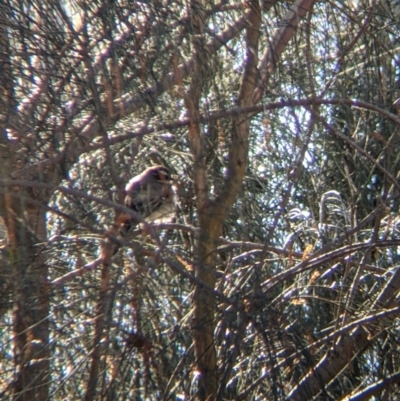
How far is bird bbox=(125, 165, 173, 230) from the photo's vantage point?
3.35 meters

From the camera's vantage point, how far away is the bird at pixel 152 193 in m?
3.35

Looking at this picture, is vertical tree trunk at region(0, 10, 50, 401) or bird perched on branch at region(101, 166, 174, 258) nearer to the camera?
vertical tree trunk at region(0, 10, 50, 401)

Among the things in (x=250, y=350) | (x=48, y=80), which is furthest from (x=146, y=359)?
(x=48, y=80)

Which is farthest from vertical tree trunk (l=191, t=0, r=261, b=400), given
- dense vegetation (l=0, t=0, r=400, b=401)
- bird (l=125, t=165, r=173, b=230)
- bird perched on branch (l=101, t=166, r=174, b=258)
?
bird (l=125, t=165, r=173, b=230)

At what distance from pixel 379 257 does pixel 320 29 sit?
43.5 inches

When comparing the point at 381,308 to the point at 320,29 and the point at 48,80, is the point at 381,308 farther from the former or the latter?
the point at 48,80

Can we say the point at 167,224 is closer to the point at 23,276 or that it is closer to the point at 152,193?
the point at 23,276

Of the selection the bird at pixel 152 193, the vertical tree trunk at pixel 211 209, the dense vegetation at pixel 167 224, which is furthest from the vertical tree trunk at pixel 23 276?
the bird at pixel 152 193

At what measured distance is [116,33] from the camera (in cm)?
244

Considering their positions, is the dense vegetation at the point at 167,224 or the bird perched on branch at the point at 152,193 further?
the bird perched on branch at the point at 152,193

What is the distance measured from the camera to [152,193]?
340 cm

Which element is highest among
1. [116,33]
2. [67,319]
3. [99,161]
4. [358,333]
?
[116,33]

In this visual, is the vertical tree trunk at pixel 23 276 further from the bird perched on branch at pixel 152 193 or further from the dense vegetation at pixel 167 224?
the bird perched on branch at pixel 152 193

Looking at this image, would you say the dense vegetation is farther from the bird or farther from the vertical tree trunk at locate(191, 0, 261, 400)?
the bird
